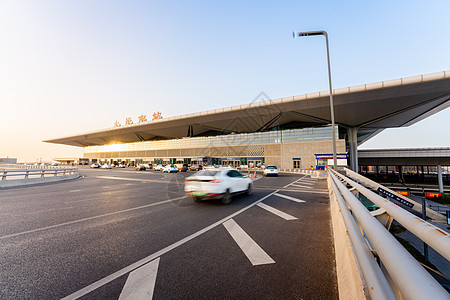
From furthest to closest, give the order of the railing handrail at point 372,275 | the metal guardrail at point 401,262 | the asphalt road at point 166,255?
the asphalt road at point 166,255
the railing handrail at point 372,275
the metal guardrail at point 401,262

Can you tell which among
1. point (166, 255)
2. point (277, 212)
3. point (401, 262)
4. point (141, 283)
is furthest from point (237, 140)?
point (401, 262)

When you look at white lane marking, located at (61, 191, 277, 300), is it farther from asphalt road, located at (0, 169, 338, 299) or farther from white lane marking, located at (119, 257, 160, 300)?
white lane marking, located at (119, 257, 160, 300)

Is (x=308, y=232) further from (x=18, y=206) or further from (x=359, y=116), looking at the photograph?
(x=359, y=116)

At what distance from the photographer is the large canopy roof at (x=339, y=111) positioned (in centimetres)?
3030

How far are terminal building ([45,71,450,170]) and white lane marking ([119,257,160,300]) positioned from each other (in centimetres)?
3845

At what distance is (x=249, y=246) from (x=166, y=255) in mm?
1704

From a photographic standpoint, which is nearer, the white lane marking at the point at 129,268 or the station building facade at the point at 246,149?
the white lane marking at the point at 129,268

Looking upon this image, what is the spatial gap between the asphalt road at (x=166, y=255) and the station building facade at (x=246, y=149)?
40.2 metres

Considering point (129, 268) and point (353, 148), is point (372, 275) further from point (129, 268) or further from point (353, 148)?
point (353, 148)

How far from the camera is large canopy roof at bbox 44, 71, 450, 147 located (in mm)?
30297

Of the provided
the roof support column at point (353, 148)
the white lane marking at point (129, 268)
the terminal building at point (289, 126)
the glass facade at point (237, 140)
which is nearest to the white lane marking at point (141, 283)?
the white lane marking at point (129, 268)

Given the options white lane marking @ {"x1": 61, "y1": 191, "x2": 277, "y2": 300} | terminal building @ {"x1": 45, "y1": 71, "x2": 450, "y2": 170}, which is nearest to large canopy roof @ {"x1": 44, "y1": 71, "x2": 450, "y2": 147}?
terminal building @ {"x1": 45, "y1": 71, "x2": 450, "y2": 170}

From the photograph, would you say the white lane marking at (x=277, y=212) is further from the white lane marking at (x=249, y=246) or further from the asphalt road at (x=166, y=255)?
the white lane marking at (x=249, y=246)

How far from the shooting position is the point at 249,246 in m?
4.18
